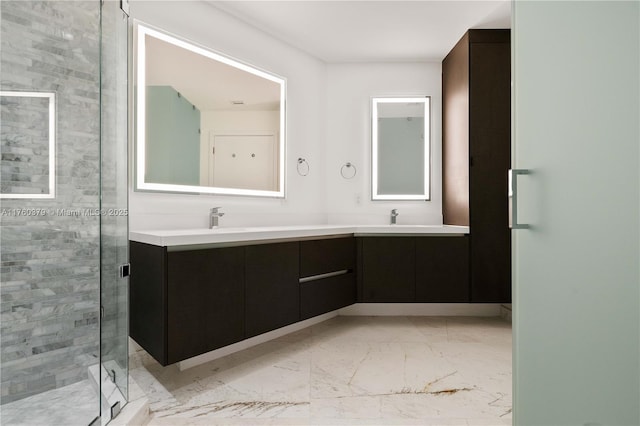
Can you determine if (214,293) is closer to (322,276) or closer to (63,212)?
(63,212)

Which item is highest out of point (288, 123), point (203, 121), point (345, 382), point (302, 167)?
point (288, 123)

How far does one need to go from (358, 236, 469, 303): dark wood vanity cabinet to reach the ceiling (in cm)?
169

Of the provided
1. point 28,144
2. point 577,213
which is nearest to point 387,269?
point 577,213

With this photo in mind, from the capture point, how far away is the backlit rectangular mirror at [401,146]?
363 cm

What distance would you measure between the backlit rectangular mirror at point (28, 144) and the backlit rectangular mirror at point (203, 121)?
484mm

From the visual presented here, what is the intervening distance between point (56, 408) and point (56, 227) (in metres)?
0.82

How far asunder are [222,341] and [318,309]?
0.88 metres

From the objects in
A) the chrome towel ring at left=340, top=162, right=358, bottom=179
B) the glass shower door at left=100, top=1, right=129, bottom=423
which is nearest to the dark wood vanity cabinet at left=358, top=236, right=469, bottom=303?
the chrome towel ring at left=340, top=162, right=358, bottom=179

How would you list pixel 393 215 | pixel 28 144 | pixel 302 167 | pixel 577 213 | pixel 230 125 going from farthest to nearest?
pixel 393 215 → pixel 302 167 → pixel 230 125 → pixel 28 144 → pixel 577 213

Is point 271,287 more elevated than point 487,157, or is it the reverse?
point 487,157

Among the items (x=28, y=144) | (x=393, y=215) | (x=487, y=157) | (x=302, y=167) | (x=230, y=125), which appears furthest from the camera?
(x=393, y=215)

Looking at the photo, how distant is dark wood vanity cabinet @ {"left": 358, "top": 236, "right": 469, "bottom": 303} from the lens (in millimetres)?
3170

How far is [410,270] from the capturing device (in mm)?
3182

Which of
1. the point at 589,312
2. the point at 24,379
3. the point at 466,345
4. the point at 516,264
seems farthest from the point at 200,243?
the point at 466,345
